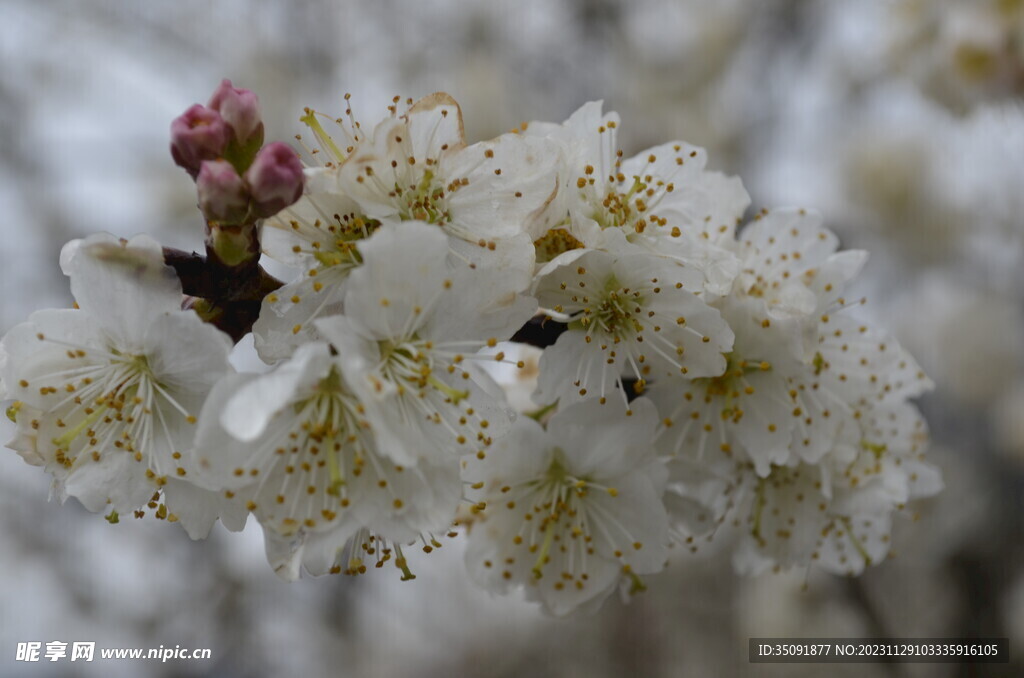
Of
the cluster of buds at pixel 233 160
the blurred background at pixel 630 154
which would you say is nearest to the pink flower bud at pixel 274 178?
the cluster of buds at pixel 233 160

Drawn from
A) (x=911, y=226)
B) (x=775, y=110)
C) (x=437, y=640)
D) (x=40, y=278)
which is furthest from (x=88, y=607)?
(x=911, y=226)

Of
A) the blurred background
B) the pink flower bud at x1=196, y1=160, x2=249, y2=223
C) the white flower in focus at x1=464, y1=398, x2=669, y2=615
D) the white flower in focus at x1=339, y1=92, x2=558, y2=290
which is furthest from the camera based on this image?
the blurred background

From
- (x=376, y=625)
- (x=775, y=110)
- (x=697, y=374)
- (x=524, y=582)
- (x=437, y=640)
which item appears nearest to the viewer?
(x=697, y=374)

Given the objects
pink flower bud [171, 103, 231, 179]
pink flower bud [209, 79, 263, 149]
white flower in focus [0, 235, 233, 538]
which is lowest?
white flower in focus [0, 235, 233, 538]

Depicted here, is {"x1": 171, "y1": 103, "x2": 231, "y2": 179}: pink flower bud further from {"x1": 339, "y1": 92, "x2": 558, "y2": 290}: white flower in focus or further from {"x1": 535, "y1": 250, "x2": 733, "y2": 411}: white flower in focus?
{"x1": 535, "y1": 250, "x2": 733, "y2": 411}: white flower in focus

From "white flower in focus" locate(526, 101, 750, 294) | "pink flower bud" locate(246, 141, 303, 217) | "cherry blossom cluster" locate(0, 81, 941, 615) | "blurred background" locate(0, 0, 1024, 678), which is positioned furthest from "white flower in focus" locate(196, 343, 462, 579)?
"blurred background" locate(0, 0, 1024, 678)

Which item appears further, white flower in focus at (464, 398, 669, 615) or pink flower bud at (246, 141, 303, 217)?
white flower in focus at (464, 398, 669, 615)

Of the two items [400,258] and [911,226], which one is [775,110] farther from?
[400,258]

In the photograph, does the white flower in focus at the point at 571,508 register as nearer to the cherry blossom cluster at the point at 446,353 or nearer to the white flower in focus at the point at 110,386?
the cherry blossom cluster at the point at 446,353

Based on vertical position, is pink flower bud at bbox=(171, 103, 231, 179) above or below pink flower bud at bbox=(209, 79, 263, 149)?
below
